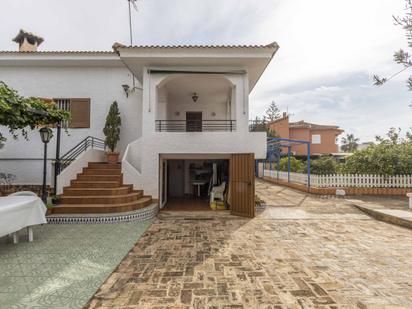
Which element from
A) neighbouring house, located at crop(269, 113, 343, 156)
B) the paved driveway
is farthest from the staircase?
neighbouring house, located at crop(269, 113, 343, 156)

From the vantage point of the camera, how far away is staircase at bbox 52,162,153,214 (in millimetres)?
6859

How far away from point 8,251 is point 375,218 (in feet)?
36.4

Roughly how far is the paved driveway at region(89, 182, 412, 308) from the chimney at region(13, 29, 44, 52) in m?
13.8

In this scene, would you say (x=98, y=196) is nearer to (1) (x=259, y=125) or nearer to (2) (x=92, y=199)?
(2) (x=92, y=199)

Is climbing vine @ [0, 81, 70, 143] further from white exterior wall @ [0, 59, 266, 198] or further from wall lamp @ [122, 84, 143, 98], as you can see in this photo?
wall lamp @ [122, 84, 143, 98]

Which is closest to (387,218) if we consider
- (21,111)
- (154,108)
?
(154,108)

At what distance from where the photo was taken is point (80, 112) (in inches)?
423

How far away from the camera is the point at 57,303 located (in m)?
2.76

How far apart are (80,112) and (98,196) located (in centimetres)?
589

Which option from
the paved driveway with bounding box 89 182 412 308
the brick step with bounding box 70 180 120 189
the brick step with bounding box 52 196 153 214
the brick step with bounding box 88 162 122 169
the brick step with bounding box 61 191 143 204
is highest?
the brick step with bounding box 88 162 122 169

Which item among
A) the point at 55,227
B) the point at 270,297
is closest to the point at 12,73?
the point at 55,227

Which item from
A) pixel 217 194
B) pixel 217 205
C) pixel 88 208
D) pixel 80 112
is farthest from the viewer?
pixel 80 112

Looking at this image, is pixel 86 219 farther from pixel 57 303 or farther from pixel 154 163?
pixel 57 303

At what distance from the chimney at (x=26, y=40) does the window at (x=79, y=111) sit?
15.0 ft
